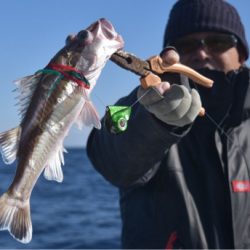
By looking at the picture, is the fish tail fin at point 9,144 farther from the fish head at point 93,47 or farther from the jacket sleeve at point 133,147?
the jacket sleeve at point 133,147

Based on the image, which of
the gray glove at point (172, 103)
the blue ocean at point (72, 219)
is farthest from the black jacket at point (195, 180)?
the blue ocean at point (72, 219)

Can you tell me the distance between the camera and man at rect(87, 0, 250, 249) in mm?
3510

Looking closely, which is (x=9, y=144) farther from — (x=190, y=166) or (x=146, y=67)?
(x=190, y=166)

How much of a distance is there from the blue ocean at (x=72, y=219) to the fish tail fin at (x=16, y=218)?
3.20m

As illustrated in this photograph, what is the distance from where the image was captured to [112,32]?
2721 mm

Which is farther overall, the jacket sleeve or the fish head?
the jacket sleeve

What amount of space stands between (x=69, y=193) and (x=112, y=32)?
14286mm

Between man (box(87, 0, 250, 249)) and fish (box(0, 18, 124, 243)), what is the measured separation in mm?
790

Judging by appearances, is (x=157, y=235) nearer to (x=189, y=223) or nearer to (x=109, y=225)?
(x=189, y=223)

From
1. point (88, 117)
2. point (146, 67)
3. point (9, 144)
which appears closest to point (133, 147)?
point (146, 67)

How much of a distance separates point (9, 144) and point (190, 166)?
5.80 feet

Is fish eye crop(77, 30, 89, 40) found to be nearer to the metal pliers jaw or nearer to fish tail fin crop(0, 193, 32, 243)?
the metal pliers jaw

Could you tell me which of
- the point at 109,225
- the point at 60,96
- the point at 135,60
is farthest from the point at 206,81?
the point at 109,225

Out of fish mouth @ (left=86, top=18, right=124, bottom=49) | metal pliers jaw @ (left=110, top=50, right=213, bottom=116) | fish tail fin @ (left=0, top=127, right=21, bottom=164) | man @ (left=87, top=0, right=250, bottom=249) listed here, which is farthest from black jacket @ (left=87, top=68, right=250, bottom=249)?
fish tail fin @ (left=0, top=127, right=21, bottom=164)
